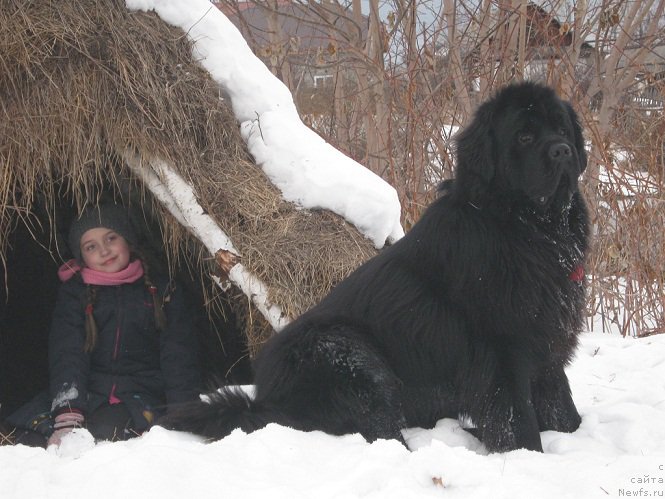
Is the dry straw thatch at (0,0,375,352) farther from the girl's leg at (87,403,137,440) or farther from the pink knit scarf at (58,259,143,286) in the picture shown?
the girl's leg at (87,403,137,440)

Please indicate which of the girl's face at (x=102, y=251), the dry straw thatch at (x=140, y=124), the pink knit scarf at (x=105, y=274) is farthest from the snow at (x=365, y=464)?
the girl's face at (x=102, y=251)

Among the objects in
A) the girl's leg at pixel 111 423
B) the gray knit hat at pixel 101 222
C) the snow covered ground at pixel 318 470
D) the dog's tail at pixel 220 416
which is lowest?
the girl's leg at pixel 111 423

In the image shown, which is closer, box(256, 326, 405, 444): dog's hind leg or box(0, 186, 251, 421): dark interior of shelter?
box(256, 326, 405, 444): dog's hind leg

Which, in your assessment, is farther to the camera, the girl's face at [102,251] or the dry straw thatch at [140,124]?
the girl's face at [102,251]

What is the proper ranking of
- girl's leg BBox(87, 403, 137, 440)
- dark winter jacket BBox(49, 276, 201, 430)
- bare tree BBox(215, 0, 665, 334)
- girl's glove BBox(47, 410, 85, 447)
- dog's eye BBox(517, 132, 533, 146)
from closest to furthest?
→ dog's eye BBox(517, 132, 533, 146)
girl's glove BBox(47, 410, 85, 447)
girl's leg BBox(87, 403, 137, 440)
dark winter jacket BBox(49, 276, 201, 430)
bare tree BBox(215, 0, 665, 334)

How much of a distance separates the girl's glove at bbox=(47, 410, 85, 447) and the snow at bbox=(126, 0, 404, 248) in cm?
168

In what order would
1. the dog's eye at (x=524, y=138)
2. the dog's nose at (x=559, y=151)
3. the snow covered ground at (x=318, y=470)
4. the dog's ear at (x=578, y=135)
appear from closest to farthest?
1. the snow covered ground at (x=318, y=470)
2. the dog's nose at (x=559, y=151)
3. the dog's eye at (x=524, y=138)
4. the dog's ear at (x=578, y=135)

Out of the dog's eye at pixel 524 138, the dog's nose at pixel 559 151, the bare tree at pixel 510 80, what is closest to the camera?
Answer: the dog's nose at pixel 559 151

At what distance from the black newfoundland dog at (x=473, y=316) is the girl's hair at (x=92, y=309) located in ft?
4.29

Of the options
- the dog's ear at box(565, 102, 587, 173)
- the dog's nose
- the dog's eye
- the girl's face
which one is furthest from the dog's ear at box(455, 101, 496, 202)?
the girl's face

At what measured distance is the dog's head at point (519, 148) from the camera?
9.06 feet

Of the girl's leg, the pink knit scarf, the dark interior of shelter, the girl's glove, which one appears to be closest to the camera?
the girl's glove

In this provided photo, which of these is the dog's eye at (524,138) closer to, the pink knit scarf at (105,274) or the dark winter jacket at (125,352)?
the dark winter jacket at (125,352)

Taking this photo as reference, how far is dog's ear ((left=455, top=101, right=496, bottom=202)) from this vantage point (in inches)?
111
